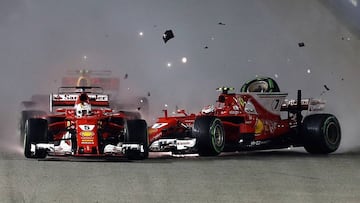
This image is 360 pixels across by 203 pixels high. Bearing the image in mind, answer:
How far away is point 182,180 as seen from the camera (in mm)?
12312

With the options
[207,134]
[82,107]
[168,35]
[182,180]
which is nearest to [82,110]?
[82,107]

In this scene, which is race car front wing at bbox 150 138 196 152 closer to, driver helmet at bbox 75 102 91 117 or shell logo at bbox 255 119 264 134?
driver helmet at bbox 75 102 91 117

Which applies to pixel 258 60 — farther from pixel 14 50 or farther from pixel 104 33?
pixel 14 50

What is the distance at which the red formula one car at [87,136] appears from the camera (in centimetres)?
1648

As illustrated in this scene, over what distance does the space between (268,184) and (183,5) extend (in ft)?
35.5

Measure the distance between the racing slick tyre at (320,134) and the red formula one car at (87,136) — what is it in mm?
4594

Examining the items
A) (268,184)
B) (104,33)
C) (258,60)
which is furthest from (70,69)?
(268,184)

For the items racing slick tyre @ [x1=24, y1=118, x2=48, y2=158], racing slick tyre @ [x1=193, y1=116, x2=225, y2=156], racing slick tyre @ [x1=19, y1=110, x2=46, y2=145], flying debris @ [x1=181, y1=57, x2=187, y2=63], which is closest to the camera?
racing slick tyre @ [x1=24, y1=118, x2=48, y2=158]

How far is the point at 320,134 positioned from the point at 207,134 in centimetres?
332

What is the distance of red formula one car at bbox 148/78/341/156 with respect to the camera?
17.5 m

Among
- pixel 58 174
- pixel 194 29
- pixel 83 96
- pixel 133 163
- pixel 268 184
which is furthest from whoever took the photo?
pixel 194 29

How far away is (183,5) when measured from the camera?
71.5 ft

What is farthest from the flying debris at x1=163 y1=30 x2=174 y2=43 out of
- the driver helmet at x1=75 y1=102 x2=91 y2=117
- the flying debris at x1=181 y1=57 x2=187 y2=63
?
the driver helmet at x1=75 y1=102 x2=91 y2=117

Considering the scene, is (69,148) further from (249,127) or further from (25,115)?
(249,127)
